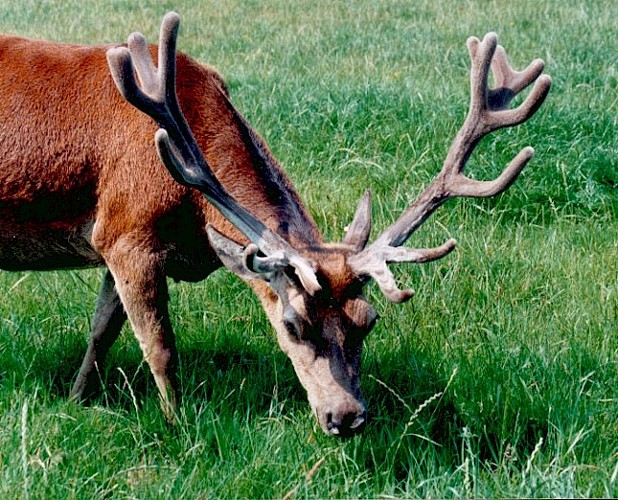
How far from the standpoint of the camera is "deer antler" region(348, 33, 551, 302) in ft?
12.5

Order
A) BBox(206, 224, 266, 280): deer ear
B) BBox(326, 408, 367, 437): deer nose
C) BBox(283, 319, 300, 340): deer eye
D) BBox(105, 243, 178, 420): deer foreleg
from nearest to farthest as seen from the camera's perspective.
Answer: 1. BBox(326, 408, 367, 437): deer nose
2. BBox(283, 319, 300, 340): deer eye
3. BBox(206, 224, 266, 280): deer ear
4. BBox(105, 243, 178, 420): deer foreleg

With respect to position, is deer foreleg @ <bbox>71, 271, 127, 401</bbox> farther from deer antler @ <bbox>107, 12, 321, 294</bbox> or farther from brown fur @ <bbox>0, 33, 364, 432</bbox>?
deer antler @ <bbox>107, 12, 321, 294</bbox>

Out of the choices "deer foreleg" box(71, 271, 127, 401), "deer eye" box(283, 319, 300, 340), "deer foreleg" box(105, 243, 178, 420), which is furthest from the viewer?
"deer foreleg" box(71, 271, 127, 401)

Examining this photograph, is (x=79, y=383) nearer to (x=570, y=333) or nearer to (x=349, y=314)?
(x=349, y=314)

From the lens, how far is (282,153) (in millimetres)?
6918

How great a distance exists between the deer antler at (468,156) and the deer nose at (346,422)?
48 cm

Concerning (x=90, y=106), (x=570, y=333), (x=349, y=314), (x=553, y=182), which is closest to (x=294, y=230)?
(x=349, y=314)

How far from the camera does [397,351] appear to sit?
182 inches

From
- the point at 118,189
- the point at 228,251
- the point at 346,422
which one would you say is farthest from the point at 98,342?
the point at 346,422

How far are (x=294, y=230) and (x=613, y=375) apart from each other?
1405 millimetres

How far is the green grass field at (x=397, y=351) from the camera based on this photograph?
145 inches

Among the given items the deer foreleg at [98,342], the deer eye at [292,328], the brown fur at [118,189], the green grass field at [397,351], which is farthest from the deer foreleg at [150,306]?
the deer eye at [292,328]

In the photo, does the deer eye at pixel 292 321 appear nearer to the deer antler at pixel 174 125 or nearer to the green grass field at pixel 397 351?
the deer antler at pixel 174 125

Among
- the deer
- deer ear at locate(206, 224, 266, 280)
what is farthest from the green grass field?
deer ear at locate(206, 224, 266, 280)
